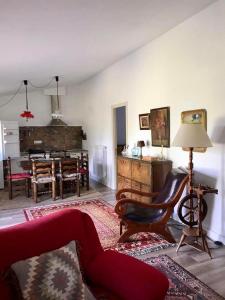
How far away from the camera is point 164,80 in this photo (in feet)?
13.8

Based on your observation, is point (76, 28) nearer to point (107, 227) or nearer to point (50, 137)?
point (107, 227)

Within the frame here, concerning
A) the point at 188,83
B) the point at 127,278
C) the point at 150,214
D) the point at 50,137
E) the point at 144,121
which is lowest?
the point at 150,214

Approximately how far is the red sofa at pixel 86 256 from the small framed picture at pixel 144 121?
320cm

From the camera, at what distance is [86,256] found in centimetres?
173

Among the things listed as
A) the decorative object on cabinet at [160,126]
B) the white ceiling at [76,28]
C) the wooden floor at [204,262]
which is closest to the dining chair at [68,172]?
the decorative object on cabinet at [160,126]

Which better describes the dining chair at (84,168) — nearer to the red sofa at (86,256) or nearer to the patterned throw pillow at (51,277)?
the red sofa at (86,256)

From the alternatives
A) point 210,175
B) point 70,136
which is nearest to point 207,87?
point 210,175

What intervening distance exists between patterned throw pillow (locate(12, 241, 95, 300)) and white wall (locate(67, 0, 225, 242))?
7.91ft

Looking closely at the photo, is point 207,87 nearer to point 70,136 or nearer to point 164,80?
point 164,80

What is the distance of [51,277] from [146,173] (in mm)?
2846

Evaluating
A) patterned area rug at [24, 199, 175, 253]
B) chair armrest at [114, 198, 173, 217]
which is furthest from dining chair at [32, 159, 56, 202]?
chair armrest at [114, 198, 173, 217]

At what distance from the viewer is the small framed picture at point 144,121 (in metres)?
4.73

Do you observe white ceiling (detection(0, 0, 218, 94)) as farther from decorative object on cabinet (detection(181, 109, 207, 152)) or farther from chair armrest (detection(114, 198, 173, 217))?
chair armrest (detection(114, 198, 173, 217))

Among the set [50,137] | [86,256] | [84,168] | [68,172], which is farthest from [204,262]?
[50,137]
